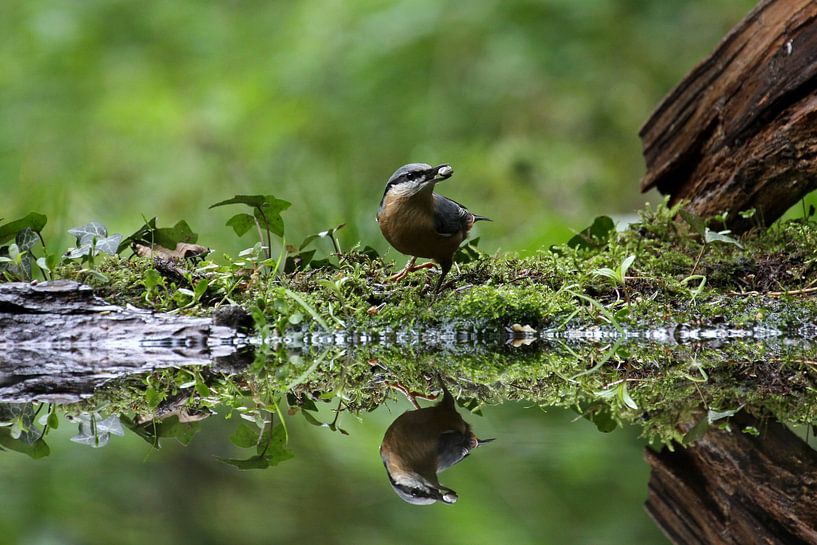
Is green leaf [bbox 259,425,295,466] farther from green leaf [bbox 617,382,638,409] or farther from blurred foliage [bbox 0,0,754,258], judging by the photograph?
blurred foliage [bbox 0,0,754,258]

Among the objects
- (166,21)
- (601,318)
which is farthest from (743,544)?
(166,21)

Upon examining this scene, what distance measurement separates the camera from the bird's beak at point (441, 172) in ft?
12.6

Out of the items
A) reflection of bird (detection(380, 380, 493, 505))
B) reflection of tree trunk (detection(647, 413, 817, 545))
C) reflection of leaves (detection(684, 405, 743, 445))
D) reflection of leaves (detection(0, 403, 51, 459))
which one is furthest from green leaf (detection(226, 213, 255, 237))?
reflection of tree trunk (detection(647, 413, 817, 545))

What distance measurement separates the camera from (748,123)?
176 inches

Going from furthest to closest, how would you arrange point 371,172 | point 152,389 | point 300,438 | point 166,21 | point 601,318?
point 166,21, point 371,172, point 601,318, point 152,389, point 300,438

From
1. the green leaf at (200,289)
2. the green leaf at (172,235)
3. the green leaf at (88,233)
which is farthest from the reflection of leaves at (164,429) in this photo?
the green leaf at (172,235)

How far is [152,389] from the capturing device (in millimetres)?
2877

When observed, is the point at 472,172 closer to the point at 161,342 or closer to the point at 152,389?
the point at 161,342

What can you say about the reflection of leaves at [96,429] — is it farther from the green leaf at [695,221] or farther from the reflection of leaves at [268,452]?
the green leaf at [695,221]

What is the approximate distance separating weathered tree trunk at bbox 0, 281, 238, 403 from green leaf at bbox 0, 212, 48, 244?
15.0 inches

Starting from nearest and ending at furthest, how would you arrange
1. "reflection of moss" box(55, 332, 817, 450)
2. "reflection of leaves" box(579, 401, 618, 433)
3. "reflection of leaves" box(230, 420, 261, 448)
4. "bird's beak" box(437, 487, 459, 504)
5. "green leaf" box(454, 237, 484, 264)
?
"bird's beak" box(437, 487, 459, 504), "reflection of leaves" box(230, 420, 261, 448), "reflection of leaves" box(579, 401, 618, 433), "reflection of moss" box(55, 332, 817, 450), "green leaf" box(454, 237, 484, 264)

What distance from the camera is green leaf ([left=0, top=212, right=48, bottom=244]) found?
429 centimetres

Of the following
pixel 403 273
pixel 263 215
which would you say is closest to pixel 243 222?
pixel 263 215

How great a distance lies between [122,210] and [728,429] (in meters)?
7.21
